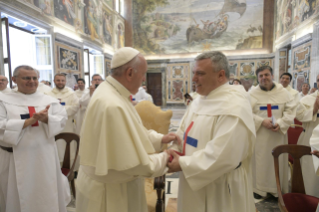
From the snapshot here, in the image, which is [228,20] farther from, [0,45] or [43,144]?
[43,144]

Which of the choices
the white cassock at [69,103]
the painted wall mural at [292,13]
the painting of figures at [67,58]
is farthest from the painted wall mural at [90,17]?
the painted wall mural at [292,13]

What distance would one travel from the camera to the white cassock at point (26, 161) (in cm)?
244

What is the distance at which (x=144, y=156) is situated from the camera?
1.37 m

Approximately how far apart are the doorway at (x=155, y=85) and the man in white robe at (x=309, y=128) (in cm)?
1420

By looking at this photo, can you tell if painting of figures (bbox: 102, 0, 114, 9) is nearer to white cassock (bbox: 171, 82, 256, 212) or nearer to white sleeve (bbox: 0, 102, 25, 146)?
white sleeve (bbox: 0, 102, 25, 146)

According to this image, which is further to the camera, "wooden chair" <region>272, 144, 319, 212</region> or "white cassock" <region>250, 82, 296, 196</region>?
"white cassock" <region>250, 82, 296, 196</region>

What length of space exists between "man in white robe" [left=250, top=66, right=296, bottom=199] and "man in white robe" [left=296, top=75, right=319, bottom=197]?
239 millimetres

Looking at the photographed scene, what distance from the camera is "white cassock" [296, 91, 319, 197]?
3063mm

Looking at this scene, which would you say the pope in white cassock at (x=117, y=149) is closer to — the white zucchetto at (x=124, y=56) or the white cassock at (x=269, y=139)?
the white zucchetto at (x=124, y=56)

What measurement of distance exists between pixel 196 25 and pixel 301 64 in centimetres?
863

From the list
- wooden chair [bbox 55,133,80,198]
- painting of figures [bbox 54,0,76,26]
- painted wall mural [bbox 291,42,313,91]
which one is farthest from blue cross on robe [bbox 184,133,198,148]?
painted wall mural [bbox 291,42,313,91]

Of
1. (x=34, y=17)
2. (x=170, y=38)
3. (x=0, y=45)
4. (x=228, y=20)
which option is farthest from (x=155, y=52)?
(x=0, y=45)

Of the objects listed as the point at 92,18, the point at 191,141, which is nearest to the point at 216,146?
the point at 191,141

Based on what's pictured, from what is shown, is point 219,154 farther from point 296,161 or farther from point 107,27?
point 107,27
